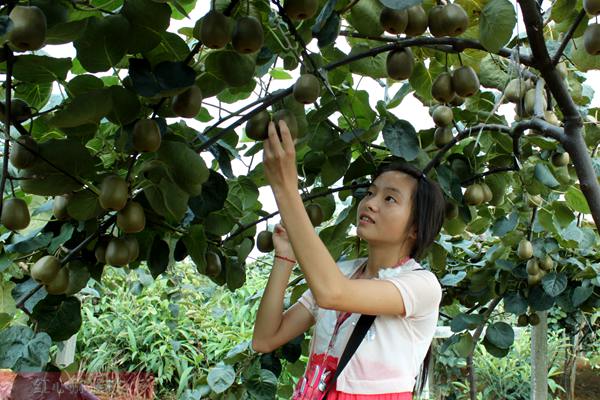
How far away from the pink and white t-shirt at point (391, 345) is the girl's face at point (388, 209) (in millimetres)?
60

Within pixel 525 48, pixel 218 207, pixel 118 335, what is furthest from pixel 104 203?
pixel 118 335

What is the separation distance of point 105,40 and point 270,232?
646mm

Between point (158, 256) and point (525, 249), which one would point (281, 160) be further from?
point (525, 249)

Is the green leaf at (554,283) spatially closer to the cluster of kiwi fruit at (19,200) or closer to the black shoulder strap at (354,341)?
the black shoulder strap at (354,341)

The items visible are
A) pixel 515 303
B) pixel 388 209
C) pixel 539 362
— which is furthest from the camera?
pixel 539 362

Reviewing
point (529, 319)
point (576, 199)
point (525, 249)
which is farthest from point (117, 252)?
point (529, 319)

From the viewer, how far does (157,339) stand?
4.88 m

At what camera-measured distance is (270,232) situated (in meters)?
1.40

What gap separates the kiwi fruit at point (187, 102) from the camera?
2.85 feet

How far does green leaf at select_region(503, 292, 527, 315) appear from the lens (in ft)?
7.23

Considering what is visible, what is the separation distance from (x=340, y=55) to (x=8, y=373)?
90cm

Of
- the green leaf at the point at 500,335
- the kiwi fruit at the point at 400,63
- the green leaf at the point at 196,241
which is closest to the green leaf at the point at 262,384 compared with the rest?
the green leaf at the point at 196,241

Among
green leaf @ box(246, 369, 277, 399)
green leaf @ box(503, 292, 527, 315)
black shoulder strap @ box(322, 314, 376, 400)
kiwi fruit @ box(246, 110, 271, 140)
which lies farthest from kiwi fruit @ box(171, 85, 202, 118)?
green leaf @ box(503, 292, 527, 315)

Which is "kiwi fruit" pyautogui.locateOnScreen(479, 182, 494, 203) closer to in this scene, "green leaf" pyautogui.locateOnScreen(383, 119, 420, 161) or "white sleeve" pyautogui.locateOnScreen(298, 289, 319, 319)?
"green leaf" pyautogui.locateOnScreen(383, 119, 420, 161)
